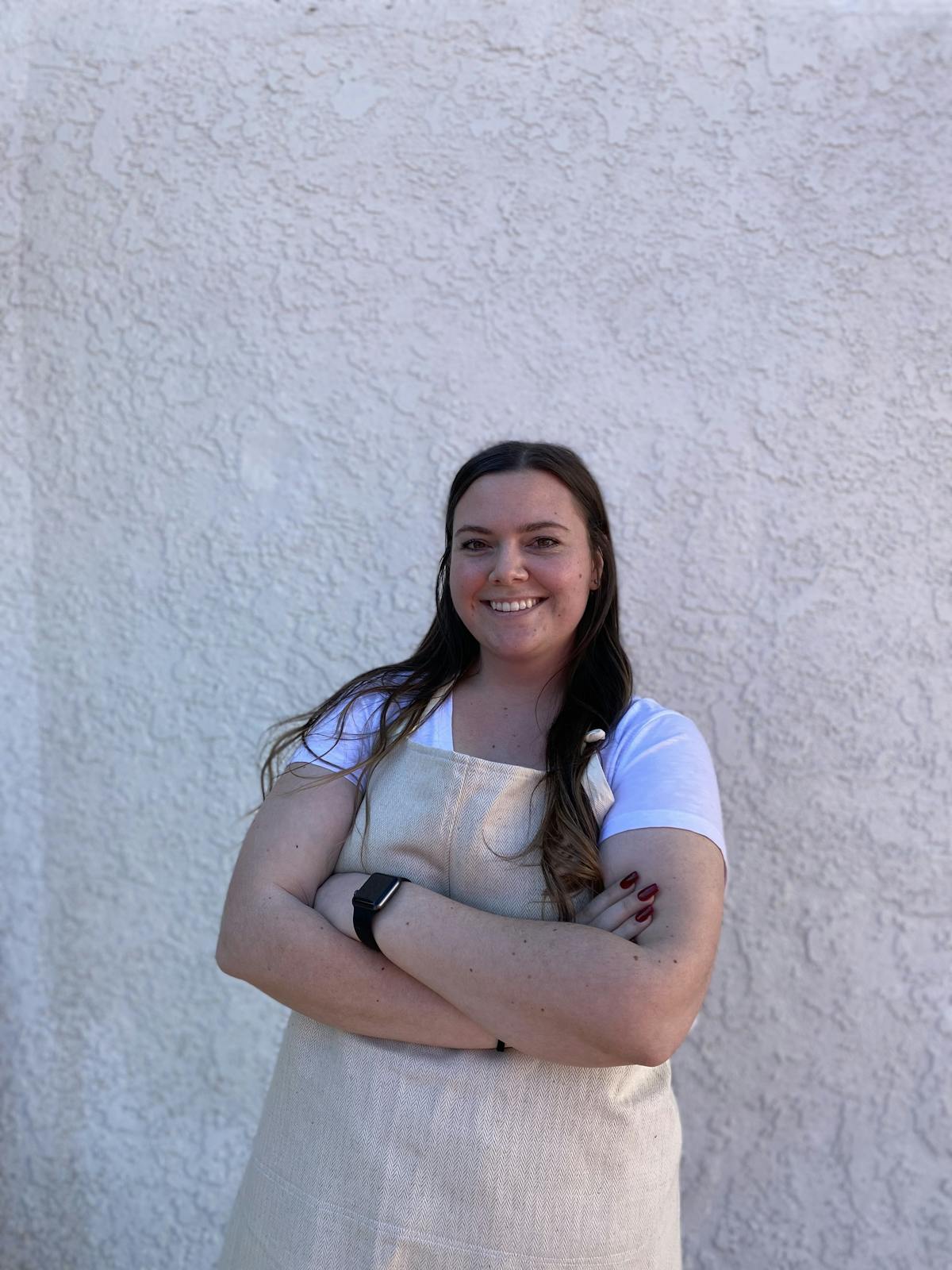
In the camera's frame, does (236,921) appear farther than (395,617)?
No

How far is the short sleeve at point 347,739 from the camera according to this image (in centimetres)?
192

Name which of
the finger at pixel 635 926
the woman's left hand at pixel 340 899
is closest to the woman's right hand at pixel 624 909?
the finger at pixel 635 926

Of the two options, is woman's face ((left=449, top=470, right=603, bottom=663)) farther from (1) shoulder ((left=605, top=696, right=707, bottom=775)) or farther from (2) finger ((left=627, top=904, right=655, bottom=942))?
(2) finger ((left=627, top=904, right=655, bottom=942))

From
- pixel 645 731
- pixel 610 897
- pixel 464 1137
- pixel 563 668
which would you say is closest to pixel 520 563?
pixel 563 668

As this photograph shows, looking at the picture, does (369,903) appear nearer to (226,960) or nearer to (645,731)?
(226,960)

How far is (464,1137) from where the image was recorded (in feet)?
5.44

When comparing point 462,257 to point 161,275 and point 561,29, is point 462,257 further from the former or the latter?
point 161,275

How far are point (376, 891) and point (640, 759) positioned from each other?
18.7 inches

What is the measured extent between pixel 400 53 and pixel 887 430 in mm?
1491

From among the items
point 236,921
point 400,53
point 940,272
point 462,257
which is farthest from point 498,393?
point 236,921

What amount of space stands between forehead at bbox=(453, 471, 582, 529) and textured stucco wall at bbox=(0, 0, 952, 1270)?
0.69m

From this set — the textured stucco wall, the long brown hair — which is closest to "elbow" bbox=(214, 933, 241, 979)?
the long brown hair

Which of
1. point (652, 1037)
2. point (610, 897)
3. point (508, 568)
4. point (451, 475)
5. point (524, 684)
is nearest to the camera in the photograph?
point (652, 1037)

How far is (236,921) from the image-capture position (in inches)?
70.4
